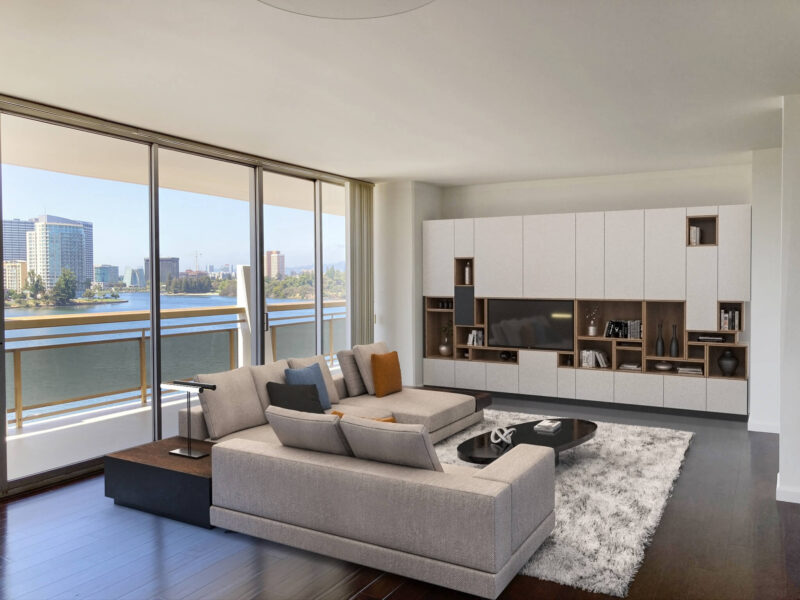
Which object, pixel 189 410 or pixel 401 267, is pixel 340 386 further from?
pixel 401 267

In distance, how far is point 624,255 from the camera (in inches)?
284

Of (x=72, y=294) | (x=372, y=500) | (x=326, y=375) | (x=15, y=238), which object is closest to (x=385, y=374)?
(x=326, y=375)

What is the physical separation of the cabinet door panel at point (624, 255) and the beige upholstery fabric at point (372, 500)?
4.80 meters

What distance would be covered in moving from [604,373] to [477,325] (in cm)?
170

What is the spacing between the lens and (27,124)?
179 inches

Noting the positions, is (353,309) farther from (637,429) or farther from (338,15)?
(338,15)

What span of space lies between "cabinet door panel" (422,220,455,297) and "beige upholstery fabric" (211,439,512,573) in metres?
4.96

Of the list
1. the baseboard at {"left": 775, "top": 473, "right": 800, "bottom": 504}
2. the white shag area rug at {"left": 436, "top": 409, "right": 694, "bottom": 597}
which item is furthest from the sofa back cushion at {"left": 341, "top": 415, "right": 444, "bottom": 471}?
the baseboard at {"left": 775, "top": 473, "right": 800, "bottom": 504}

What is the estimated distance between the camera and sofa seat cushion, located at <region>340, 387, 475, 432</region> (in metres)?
5.54

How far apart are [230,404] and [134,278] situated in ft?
4.72

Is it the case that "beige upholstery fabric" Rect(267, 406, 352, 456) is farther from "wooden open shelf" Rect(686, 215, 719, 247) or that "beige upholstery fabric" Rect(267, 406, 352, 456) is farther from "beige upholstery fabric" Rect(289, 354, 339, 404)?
"wooden open shelf" Rect(686, 215, 719, 247)

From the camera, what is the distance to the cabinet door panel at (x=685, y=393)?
6855 millimetres

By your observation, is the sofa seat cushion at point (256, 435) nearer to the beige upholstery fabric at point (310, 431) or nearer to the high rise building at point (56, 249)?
the beige upholstery fabric at point (310, 431)

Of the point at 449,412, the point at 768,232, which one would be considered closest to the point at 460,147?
the point at 449,412
